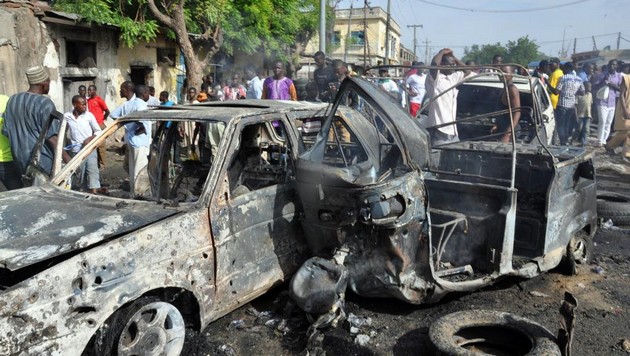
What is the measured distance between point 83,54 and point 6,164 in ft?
27.9

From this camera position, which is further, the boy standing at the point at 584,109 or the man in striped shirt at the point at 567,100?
the boy standing at the point at 584,109

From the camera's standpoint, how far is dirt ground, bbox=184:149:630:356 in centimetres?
362

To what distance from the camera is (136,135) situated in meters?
6.16

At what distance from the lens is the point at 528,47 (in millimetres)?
60906

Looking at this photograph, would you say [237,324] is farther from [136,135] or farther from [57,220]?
[136,135]

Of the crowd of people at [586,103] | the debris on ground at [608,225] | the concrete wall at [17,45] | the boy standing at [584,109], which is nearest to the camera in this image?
the debris on ground at [608,225]

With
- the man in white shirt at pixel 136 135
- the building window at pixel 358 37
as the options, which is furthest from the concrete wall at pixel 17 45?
the building window at pixel 358 37

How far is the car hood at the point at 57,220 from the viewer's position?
2830mm

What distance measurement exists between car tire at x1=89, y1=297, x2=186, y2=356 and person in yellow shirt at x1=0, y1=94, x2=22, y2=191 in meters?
3.35

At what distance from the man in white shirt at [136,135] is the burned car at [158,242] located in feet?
2.41

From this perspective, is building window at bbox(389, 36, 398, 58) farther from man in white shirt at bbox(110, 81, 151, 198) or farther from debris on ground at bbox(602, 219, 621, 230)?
debris on ground at bbox(602, 219, 621, 230)

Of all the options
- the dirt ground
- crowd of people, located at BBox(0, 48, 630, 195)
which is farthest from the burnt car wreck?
crowd of people, located at BBox(0, 48, 630, 195)

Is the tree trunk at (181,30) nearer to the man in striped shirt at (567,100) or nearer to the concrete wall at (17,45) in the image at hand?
the concrete wall at (17,45)

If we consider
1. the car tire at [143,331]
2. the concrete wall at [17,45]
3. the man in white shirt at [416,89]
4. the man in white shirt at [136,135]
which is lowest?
the car tire at [143,331]
